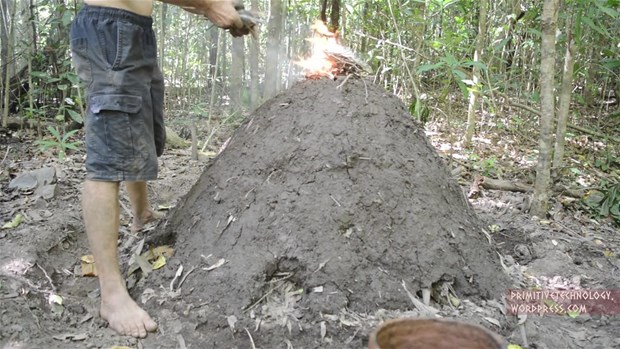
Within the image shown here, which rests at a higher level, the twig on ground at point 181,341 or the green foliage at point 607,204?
the green foliage at point 607,204

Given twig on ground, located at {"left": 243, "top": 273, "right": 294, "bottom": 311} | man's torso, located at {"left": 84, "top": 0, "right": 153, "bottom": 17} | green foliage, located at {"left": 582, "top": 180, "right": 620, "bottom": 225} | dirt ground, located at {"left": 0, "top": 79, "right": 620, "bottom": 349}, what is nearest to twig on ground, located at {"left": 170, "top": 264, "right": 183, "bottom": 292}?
dirt ground, located at {"left": 0, "top": 79, "right": 620, "bottom": 349}

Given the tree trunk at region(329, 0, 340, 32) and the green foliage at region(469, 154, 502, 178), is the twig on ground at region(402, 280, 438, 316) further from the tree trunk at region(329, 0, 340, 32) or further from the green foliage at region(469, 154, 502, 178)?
the green foliage at region(469, 154, 502, 178)

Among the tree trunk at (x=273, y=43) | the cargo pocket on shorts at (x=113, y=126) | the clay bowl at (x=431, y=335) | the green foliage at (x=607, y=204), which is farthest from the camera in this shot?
the tree trunk at (x=273, y=43)

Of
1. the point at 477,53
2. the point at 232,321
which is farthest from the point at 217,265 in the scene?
the point at 477,53

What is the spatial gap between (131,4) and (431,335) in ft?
5.84

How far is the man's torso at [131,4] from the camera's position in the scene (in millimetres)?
2221

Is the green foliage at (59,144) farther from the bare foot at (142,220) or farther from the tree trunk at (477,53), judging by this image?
the tree trunk at (477,53)

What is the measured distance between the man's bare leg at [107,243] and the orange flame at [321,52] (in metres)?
1.35

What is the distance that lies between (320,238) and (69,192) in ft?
7.01

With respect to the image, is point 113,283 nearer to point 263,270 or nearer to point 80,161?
point 263,270

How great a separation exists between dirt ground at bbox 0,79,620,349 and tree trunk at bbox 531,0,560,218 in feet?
1.98

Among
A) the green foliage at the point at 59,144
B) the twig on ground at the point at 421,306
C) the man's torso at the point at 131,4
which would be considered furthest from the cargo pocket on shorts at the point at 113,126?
the green foliage at the point at 59,144

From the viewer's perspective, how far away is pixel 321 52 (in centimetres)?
301

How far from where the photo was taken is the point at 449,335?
4.99 ft
